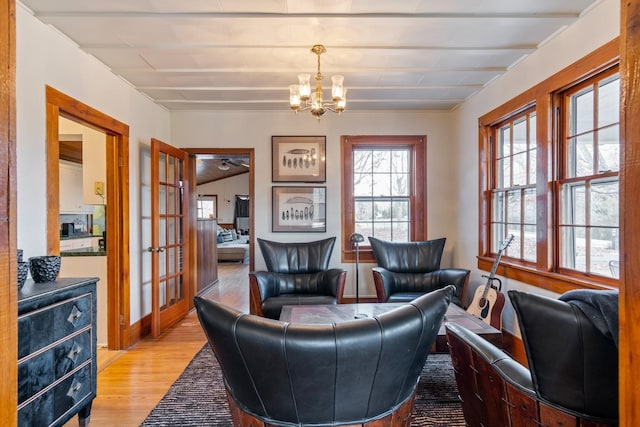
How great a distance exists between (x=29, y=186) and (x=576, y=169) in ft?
12.7

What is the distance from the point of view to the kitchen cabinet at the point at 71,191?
5801 millimetres

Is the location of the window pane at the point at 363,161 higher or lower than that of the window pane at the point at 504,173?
higher

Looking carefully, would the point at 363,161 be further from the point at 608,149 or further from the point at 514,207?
the point at 608,149

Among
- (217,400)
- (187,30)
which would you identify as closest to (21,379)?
(217,400)

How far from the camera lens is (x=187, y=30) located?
2422mm

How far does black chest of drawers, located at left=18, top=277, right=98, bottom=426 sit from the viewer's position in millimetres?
1572

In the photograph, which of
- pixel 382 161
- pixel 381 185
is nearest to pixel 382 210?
pixel 381 185

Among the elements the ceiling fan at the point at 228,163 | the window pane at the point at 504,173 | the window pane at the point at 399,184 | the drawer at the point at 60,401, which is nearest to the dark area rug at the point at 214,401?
the drawer at the point at 60,401

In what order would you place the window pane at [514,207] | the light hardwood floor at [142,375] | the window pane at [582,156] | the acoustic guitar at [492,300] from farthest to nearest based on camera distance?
the window pane at [514,207], the acoustic guitar at [492,300], the window pane at [582,156], the light hardwood floor at [142,375]

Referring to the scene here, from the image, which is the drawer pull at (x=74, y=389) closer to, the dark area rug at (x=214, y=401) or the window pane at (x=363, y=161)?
the dark area rug at (x=214, y=401)

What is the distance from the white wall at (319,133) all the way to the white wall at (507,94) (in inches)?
9.2

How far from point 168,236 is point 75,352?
2016mm

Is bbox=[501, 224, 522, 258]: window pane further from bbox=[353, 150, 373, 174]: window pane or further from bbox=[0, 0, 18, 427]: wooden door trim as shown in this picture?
bbox=[0, 0, 18, 427]: wooden door trim

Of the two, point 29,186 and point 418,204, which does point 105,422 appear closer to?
point 29,186
